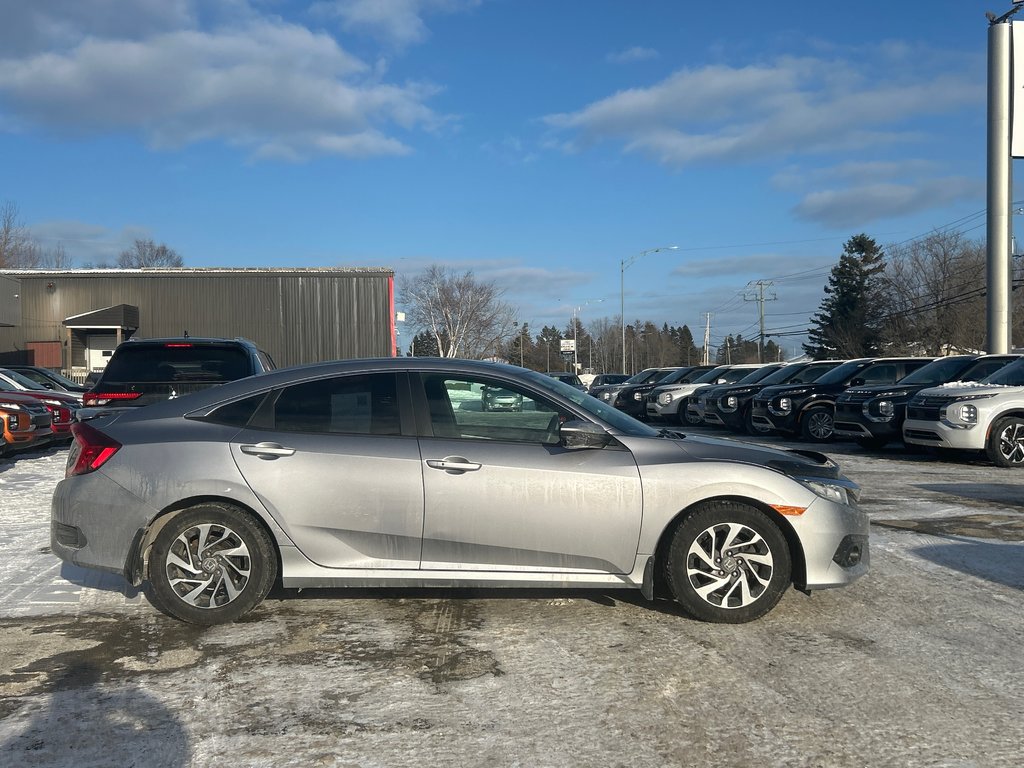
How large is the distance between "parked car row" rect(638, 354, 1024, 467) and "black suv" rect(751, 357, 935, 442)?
18 millimetres

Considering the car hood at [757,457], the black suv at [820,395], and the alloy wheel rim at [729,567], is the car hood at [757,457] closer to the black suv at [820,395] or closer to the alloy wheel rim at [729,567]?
the alloy wheel rim at [729,567]

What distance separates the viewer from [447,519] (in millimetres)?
4988

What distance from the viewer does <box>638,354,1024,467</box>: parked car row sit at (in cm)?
1228

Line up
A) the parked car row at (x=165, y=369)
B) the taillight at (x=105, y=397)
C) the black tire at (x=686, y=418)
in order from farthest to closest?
1. the black tire at (x=686, y=418)
2. the parked car row at (x=165, y=369)
3. the taillight at (x=105, y=397)

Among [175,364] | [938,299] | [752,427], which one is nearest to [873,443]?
[752,427]

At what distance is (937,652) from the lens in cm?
457

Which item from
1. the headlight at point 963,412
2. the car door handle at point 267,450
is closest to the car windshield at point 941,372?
the headlight at point 963,412

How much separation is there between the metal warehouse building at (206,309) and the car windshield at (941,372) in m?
19.6

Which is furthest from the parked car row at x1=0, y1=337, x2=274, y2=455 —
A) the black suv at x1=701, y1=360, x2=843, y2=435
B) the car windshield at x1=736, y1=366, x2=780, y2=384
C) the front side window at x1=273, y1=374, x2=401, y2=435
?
the car windshield at x1=736, y1=366, x2=780, y2=384

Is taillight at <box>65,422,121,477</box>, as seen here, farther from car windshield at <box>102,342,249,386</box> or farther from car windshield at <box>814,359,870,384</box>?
car windshield at <box>814,359,870,384</box>

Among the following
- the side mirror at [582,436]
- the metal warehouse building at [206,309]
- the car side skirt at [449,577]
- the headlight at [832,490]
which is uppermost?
the metal warehouse building at [206,309]

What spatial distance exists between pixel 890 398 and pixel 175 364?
10751 millimetres

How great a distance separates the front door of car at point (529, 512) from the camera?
499cm

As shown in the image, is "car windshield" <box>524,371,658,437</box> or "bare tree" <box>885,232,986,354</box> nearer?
"car windshield" <box>524,371,658,437</box>
